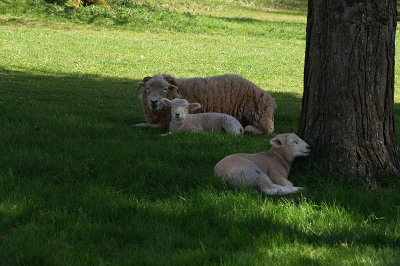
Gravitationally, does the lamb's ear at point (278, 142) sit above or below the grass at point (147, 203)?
above

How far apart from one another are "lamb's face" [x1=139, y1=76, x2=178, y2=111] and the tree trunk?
356cm

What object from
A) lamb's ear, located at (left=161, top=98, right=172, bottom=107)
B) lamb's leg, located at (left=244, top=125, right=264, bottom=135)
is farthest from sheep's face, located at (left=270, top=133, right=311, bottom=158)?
lamb's leg, located at (left=244, top=125, right=264, bottom=135)

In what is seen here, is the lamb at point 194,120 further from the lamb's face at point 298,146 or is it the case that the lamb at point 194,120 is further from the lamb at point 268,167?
the lamb's face at point 298,146

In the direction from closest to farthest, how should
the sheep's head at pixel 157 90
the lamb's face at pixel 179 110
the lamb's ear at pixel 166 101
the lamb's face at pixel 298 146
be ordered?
the lamb's face at pixel 298 146 → the lamb's face at pixel 179 110 → the lamb's ear at pixel 166 101 → the sheep's head at pixel 157 90

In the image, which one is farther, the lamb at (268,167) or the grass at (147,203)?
the lamb at (268,167)

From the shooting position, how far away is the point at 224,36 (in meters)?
26.6

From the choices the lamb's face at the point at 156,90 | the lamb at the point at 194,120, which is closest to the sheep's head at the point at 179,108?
the lamb at the point at 194,120

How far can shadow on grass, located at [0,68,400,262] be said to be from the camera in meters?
3.63

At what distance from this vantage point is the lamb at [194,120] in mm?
7410

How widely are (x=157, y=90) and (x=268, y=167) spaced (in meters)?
3.58

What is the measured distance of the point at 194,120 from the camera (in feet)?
25.1

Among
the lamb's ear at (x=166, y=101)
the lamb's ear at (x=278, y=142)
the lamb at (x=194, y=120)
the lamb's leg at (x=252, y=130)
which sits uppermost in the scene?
the lamb's ear at (x=278, y=142)

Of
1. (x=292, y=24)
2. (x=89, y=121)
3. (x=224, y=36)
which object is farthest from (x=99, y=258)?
(x=292, y=24)

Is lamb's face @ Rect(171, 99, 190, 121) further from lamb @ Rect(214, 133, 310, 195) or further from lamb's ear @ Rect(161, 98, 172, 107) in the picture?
lamb @ Rect(214, 133, 310, 195)
